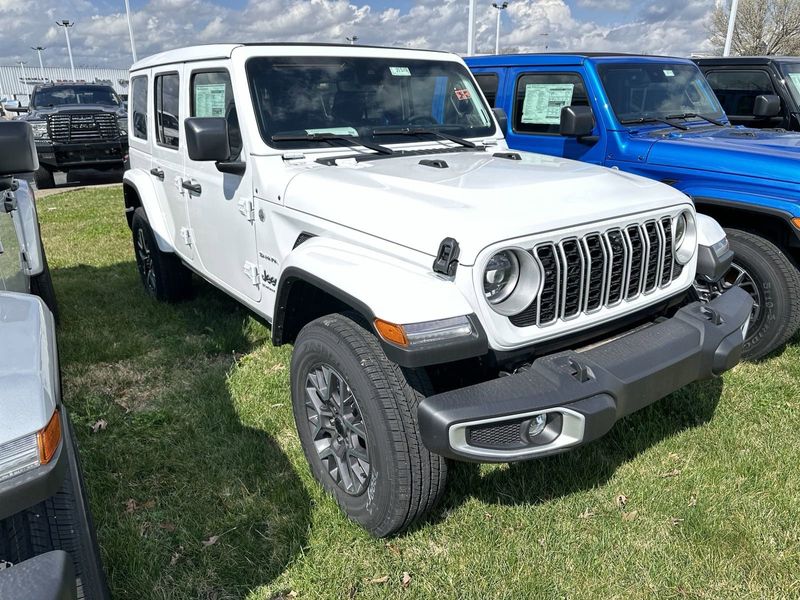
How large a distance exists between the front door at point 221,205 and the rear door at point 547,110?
2758 millimetres

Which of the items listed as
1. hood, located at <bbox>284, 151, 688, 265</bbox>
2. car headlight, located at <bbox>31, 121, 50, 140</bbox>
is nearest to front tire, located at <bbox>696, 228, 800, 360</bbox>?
hood, located at <bbox>284, 151, 688, 265</bbox>

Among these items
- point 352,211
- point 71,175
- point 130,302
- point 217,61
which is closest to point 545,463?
point 352,211

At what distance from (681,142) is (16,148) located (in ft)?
13.1

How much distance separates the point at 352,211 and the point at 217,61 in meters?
1.55

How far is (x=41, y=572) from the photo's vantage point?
54.6 inches

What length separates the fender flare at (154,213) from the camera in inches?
189

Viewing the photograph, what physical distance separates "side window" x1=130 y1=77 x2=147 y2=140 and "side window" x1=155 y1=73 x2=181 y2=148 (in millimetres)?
376

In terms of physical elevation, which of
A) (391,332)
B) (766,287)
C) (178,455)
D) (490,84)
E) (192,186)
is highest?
(490,84)

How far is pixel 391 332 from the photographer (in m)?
2.16

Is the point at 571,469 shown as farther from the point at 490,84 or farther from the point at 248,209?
the point at 490,84

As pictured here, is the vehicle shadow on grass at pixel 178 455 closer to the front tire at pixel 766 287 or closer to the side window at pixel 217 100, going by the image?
the side window at pixel 217 100

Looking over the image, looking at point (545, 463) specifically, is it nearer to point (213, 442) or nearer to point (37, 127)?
point (213, 442)

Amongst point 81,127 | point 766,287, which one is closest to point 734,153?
point 766,287

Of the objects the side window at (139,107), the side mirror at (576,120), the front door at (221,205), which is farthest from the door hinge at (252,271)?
the side mirror at (576,120)
